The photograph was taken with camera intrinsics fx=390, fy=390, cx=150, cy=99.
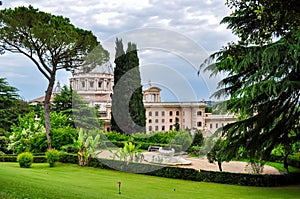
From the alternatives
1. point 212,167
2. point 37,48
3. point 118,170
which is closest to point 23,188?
point 118,170

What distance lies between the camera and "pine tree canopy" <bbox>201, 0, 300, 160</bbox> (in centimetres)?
874

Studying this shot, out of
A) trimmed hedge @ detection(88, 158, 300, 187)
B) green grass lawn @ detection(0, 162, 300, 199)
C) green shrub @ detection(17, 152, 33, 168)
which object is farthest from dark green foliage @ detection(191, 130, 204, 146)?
green shrub @ detection(17, 152, 33, 168)

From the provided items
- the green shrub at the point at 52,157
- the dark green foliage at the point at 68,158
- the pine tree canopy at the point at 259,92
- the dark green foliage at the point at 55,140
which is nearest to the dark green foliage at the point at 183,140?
the dark green foliage at the point at 55,140

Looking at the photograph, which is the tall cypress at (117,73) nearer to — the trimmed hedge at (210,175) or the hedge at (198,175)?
the hedge at (198,175)

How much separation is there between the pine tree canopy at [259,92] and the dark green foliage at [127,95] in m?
15.3

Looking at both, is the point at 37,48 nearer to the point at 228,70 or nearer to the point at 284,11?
the point at 228,70

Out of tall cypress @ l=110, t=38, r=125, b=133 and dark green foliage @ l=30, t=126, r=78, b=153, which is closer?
dark green foliage @ l=30, t=126, r=78, b=153

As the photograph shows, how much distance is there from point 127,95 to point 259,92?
18064mm

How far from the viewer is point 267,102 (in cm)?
1038

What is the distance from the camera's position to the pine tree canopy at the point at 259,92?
8742mm

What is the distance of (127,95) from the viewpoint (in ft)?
86.6

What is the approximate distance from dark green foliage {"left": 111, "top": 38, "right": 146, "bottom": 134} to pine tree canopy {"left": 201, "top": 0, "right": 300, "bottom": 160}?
1527 cm

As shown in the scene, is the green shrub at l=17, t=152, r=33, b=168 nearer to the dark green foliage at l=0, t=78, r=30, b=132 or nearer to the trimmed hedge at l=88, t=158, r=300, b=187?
the trimmed hedge at l=88, t=158, r=300, b=187

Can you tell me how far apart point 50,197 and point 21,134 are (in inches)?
655
